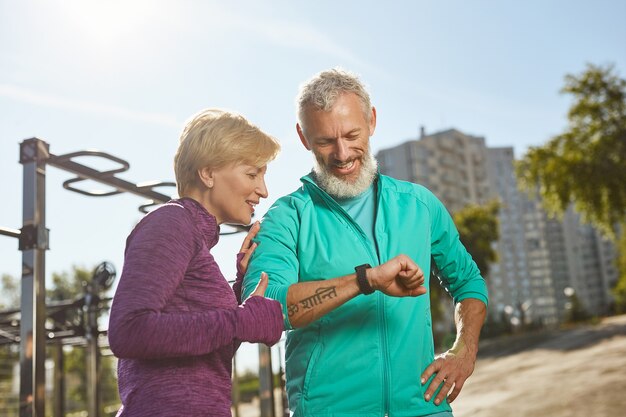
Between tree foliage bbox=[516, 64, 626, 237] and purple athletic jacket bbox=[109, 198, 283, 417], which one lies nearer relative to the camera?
purple athletic jacket bbox=[109, 198, 283, 417]

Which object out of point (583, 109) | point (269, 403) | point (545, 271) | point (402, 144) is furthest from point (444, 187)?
point (269, 403)

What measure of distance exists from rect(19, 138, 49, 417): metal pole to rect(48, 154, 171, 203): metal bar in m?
0.07

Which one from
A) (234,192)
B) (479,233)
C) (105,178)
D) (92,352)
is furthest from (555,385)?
(479,233)

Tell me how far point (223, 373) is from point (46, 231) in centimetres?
148

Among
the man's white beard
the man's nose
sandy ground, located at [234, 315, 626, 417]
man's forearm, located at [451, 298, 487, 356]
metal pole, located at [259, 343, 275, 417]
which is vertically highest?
the man's nose

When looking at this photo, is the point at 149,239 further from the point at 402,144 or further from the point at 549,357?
the point at 402,144

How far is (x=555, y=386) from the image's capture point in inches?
449

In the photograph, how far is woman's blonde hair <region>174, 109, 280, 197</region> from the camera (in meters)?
1.84

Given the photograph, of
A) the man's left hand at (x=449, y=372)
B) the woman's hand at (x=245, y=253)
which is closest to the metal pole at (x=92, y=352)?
the woman's hand at (x=245, y=253)

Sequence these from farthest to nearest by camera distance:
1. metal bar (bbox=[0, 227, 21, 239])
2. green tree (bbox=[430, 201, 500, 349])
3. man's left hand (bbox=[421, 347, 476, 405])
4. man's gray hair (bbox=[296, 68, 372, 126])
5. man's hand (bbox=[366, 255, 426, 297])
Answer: green tree (bbox=[430, 201, 500, 349]) → metal bar (bbox=[0, 227, 21, 239]) → man's gray hair (bbox=[296, 68, 372, 126]) → man's left hand (bbox=[421, 347, 476, 405]) → man's hand (bbox=[366, 255, 426, 297])

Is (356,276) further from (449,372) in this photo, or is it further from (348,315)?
(449,372)

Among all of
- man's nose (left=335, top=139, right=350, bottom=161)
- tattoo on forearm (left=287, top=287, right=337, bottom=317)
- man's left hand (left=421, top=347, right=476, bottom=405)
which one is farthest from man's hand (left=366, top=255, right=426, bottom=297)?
man's nose (left=335, top=139, right=350, bottom=161)

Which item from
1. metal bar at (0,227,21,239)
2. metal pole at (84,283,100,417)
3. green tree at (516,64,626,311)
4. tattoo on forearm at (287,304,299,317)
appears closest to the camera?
tattoo on forearm at (287,304,299,317)

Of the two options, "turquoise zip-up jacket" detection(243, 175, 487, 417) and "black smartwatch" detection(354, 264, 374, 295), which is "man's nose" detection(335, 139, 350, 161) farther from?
"black smartwatch" detection(354, 264, 374, 295)
